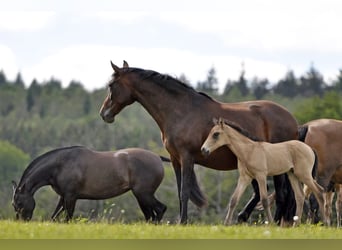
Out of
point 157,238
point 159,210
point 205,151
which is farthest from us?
point 159,210

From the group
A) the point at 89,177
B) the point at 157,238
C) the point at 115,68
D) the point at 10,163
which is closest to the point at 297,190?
the point at 115,68

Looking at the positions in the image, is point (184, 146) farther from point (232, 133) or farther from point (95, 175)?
point (95, 175)

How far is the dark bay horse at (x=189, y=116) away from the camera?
1594 centimetres

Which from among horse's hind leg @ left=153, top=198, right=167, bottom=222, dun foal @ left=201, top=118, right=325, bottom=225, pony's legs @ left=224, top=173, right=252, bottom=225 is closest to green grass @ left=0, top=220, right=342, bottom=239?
pony's legs @ left=224, top=173, right=252, bottom=225

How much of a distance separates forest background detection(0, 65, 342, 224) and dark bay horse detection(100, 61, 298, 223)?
124ft

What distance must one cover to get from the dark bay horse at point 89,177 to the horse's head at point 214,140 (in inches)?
169

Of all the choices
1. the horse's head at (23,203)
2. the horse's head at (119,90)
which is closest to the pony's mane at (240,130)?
the horse's head at (119,90)

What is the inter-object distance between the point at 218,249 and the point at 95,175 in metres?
10.1

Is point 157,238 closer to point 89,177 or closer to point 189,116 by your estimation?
point 189,116

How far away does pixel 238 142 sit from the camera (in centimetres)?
1573

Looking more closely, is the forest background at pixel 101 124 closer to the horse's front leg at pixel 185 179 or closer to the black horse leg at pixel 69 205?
the black horse leg at pixel 69 205

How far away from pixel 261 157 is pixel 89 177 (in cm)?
580

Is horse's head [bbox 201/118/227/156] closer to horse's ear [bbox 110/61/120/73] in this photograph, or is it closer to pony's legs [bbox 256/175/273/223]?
pony's legs [bbox 256/175/273/223]

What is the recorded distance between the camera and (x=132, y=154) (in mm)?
21016
